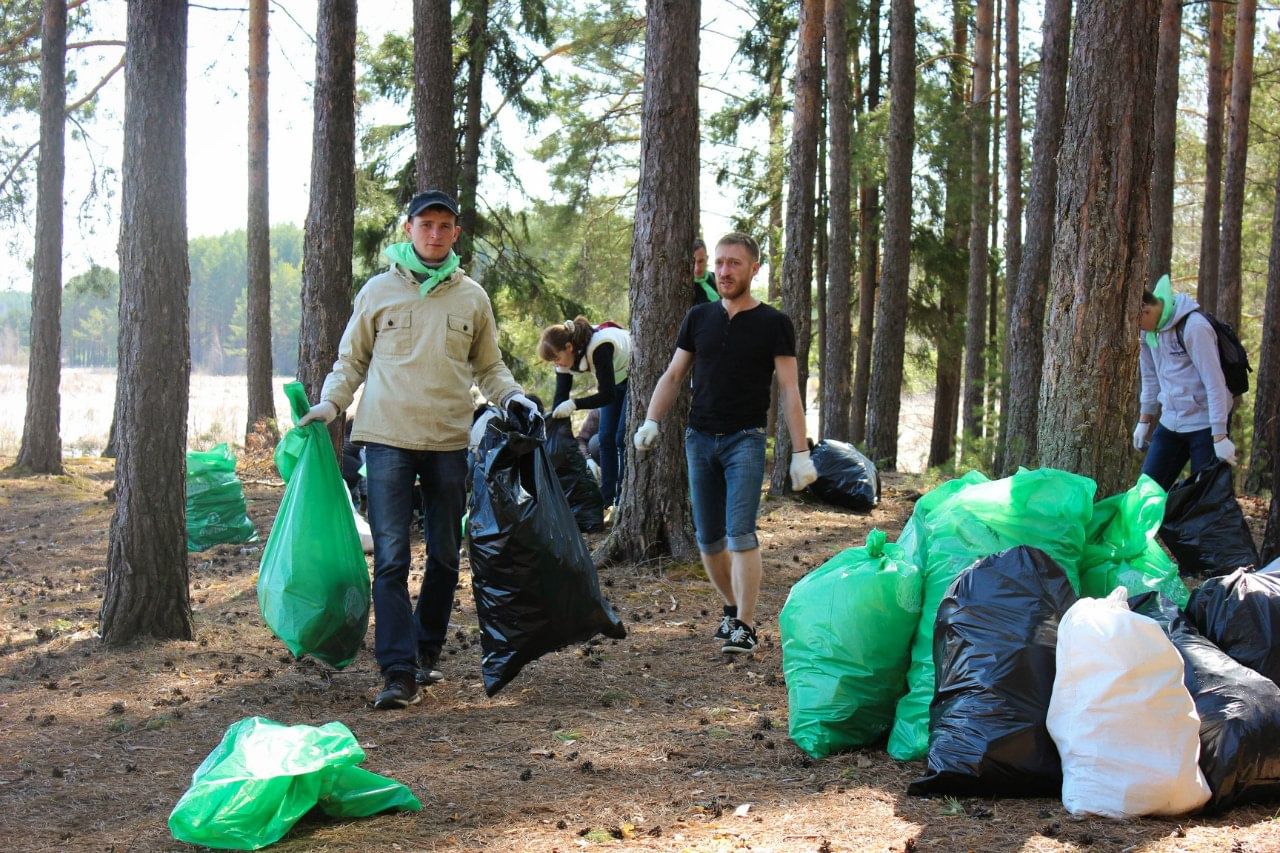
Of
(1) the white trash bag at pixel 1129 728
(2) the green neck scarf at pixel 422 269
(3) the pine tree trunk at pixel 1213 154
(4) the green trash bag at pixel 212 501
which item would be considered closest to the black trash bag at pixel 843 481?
(4) the green trash bag at pixel 212 501

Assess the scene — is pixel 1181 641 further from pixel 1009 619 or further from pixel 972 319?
pixel 972 319

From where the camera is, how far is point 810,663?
4047mm

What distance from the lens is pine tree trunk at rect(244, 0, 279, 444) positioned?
16.3 metres

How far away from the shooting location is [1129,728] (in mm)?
3154

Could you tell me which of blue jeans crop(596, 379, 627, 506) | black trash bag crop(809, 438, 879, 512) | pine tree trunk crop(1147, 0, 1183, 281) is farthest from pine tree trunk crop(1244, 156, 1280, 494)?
blue jeans crop(596, 379, 627, 506)

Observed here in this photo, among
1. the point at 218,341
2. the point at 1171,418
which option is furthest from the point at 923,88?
the point at 218,341

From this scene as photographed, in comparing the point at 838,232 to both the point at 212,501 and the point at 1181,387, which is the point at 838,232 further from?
the point at 212,501

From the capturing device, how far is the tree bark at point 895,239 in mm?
14609

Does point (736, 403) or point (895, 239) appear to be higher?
point (895, 239)

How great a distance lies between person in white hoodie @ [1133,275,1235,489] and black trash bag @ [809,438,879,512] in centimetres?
368

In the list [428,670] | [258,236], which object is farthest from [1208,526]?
[258,236]

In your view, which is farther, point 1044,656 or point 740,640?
point 740,640

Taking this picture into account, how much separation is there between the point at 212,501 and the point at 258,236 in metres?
8.94

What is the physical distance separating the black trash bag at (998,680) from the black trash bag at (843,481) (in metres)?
6.79
